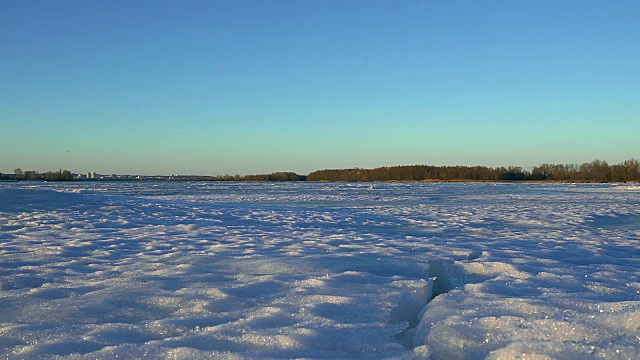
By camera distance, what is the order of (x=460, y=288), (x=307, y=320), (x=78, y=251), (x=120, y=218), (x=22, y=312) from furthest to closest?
(x=120, y=218), (x=78, y=251), (x=460, y=288), (x=22, y=312), (x=307, y=320)

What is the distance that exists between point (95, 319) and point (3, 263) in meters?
3.31

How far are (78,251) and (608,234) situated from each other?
10.8m

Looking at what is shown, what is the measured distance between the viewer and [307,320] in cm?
376

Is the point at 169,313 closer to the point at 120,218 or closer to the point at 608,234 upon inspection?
the point at 120,218

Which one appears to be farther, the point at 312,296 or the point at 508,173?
the point at 508,173

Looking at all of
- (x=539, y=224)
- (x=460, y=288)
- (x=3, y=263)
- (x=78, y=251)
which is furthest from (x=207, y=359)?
(x=539, y=224)

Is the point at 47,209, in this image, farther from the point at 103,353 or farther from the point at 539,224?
the point at 539,224

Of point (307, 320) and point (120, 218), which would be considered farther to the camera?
point (120, 218)

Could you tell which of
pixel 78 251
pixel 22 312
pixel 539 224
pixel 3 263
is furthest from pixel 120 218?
pixel 539 224

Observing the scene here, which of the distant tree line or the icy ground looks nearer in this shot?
the icy ground

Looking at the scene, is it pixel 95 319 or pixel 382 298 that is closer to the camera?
pixel 95 319

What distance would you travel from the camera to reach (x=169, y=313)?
4.02 m

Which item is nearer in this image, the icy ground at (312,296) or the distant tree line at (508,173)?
the icy ground at (312,296)

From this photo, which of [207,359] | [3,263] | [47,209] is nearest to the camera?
[207,359]
